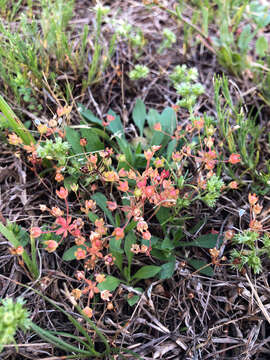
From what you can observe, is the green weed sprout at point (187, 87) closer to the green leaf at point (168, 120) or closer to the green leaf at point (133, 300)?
the green leaf at point (168, 120)

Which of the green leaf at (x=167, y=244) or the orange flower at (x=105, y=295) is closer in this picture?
the orange flower at (x=105, y=295)

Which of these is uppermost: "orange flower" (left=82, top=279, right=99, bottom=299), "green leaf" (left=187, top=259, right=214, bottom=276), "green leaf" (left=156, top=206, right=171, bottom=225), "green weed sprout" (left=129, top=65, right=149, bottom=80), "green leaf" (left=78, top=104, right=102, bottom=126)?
"green weed sprout" (left=129, top=65, right=149, bottom=80)

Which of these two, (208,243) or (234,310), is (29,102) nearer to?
(208,243)

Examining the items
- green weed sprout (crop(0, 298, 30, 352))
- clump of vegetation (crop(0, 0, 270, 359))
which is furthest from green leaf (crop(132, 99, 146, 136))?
green weed sprout (crop(0, 298, 30, 352))

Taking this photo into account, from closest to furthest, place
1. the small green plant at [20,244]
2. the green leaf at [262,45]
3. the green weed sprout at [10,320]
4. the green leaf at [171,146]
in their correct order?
the green weed sprout at [10,320], the small green plant at [20,244], the green leaf at [171,146], the green leaf at [262,45]

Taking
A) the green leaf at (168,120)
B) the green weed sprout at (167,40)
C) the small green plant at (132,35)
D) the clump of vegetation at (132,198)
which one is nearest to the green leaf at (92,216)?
the clump of vegetation at (132,198)

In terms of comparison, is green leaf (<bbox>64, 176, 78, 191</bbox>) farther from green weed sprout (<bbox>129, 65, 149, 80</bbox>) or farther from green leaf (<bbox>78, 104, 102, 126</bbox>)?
green weed sprout (<bbox>129, 65, 149, 80</bbox>)

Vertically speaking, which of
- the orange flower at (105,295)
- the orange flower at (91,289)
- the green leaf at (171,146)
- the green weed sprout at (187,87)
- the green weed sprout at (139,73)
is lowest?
the orange flower at (105,295)
